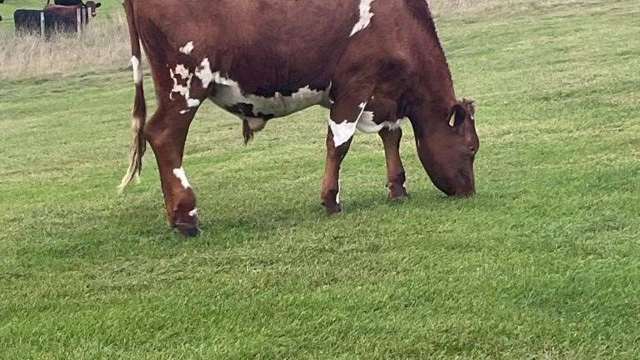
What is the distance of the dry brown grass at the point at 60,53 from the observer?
23.2m

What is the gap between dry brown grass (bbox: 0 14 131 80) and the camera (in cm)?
2316

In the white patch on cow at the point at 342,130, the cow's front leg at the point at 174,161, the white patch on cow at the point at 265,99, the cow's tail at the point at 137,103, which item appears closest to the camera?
the cow's front leg at the point at 174,161

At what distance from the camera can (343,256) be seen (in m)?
5.76

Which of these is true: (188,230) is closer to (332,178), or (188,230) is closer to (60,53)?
(332,178)

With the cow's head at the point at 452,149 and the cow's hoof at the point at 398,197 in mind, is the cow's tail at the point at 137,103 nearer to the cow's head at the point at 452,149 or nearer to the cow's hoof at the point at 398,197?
the cow's hoof at the point at 398,197

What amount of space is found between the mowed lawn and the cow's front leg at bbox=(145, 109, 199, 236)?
5.3 inches

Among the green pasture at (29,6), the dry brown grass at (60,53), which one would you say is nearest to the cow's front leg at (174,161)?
the dry brown grass at (60,53)

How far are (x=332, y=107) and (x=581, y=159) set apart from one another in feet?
9.02

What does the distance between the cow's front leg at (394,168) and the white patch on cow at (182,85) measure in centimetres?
183

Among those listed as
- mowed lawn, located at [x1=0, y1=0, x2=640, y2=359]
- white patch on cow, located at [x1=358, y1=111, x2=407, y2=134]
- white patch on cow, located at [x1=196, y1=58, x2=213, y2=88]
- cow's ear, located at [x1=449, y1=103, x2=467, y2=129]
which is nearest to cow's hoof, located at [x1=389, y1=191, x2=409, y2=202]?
mowed lawn, located at [x1=0, y1=0, x2=640, y2=359]

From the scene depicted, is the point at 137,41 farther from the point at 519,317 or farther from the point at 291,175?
the point at 519,317

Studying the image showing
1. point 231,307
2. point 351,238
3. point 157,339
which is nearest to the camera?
point 157,339

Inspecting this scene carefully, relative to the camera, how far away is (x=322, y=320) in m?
4.62

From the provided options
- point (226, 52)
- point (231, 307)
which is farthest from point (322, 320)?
point (226, 52)
